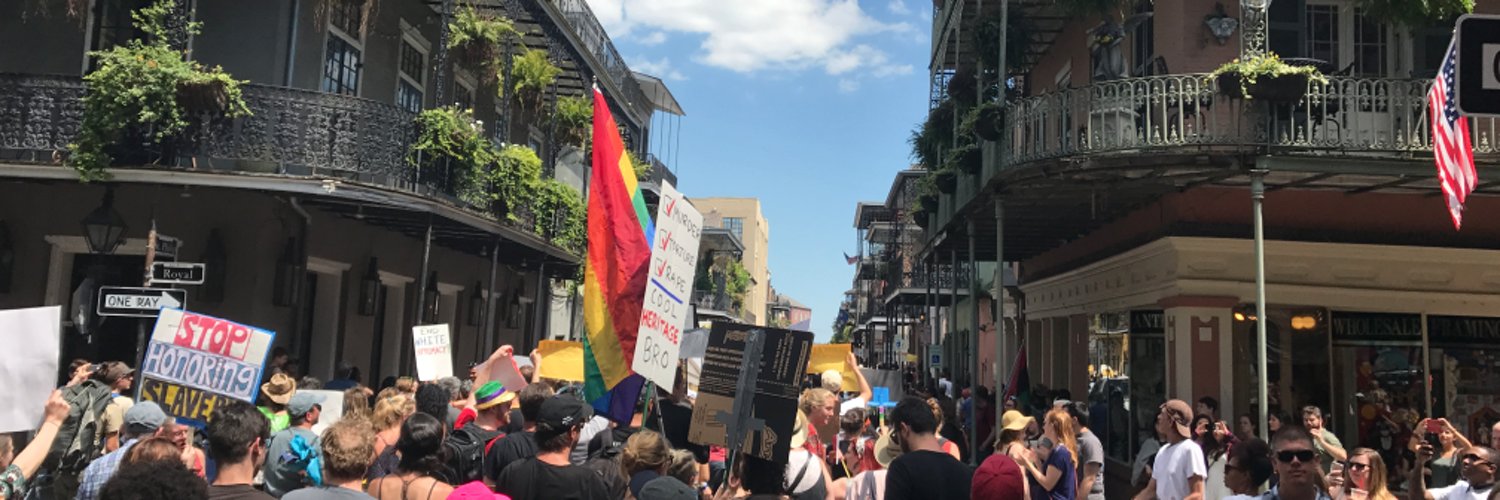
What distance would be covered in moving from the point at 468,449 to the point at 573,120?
15.5 metres

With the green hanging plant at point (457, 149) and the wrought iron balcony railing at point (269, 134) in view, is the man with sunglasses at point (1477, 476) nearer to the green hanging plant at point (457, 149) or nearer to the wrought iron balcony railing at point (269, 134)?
the wrought iron balcony railing at point (269, 134)

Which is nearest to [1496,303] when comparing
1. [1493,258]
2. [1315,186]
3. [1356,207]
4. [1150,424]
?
[1493,258]

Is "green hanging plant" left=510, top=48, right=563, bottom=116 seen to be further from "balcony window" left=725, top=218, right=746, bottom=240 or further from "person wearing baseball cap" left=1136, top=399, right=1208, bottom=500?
"balcony window" left=725, top=218, right=746, bottom=240

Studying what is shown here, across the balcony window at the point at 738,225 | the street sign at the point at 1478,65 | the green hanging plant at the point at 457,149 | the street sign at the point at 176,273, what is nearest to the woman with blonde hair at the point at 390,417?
the street sign at the point at 176,273

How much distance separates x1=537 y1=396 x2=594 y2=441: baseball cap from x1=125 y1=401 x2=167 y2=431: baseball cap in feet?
7.23

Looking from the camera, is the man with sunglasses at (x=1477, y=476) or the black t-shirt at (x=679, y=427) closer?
the man with sunglasses at (x=1477, y=476)

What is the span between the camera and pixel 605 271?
20.9 ft

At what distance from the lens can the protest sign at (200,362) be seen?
681 centimetres

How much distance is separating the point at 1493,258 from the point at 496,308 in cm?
1646

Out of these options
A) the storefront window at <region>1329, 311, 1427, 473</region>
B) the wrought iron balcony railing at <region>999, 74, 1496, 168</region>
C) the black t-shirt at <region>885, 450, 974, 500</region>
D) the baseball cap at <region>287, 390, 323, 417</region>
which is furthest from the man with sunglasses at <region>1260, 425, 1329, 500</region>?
the storefront window at <region>1329, 311, 1427, 473</region>

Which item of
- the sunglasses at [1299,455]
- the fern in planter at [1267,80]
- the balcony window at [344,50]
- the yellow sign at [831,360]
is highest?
the balcony window at [344,50]

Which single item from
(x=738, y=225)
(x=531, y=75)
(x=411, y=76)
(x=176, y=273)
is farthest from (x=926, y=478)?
(x=738, y=225)

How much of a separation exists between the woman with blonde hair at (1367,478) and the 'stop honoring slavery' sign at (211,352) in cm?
642

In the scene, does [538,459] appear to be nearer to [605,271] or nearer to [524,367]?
[605,271]
